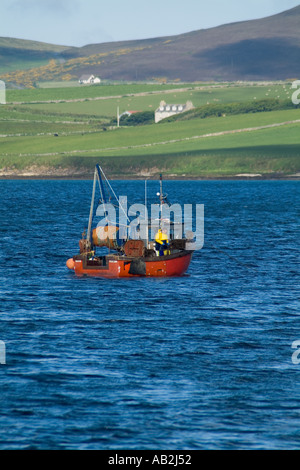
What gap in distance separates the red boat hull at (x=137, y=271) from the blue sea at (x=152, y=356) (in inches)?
30.0

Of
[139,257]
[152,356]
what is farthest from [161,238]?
[152,356]

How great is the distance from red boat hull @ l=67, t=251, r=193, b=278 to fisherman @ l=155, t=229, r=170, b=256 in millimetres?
617

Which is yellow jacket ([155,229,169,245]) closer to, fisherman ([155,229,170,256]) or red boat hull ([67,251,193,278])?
fisherman ([155,229,170,256])

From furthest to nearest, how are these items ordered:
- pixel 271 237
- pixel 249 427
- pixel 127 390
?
pixel 271 237, pixel 127 390, pixel 249 427

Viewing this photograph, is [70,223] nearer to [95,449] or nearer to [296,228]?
[296,228]

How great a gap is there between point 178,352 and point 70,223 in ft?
227

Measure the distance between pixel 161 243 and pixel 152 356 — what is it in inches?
850

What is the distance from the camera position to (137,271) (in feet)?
195

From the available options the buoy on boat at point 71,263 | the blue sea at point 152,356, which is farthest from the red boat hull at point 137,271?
the blue sea at point 152,356

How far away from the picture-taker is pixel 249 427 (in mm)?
29406

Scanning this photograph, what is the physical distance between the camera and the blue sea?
29094 millimetres

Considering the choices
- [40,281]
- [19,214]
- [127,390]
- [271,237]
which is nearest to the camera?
[127,390]

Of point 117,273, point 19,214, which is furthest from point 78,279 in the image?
point 19,214

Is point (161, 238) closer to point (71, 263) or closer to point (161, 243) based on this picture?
point (161, 243)
